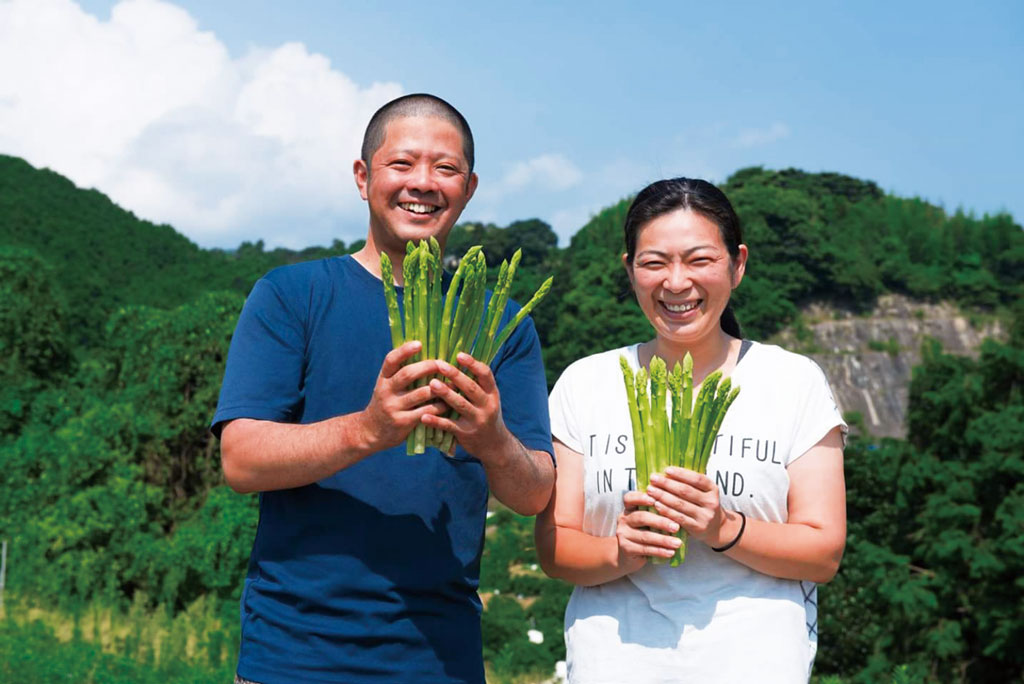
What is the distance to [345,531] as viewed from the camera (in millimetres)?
2643

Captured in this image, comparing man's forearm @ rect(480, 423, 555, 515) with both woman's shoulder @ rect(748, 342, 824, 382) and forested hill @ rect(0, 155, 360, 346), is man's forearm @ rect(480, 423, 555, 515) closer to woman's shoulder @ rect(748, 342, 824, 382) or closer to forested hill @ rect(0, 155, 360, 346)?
woman's shoulder @ rect(748, 342, 824, 382)

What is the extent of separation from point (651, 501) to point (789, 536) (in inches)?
15.3

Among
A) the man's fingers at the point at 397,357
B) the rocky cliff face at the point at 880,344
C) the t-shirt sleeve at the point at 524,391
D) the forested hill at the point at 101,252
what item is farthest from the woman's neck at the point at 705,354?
the rocky cliff face at the point at 880,344

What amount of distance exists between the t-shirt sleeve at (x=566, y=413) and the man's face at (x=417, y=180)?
1.98 feet

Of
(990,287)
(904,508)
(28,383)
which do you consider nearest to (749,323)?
(990,287)

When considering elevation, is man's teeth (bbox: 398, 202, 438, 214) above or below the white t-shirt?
above

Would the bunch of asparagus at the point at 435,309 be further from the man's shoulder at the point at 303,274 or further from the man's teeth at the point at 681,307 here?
the man's teeth at the point at 681,307

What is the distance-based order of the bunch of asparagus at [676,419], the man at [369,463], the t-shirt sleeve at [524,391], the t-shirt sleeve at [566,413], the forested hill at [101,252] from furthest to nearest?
the forested hill at [101,252] → the t-shirt sleeve at [566,413] → the t-shirt sleeve at [524,391] → the bunch of asparagus at [676,419] → the man at [369,463]

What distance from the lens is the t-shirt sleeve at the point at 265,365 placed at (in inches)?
103

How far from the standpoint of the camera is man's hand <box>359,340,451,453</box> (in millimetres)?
2355

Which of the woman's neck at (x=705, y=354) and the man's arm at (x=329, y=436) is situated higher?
the woman's neck at (x=705, y=354)

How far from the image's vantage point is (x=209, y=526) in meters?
13.7

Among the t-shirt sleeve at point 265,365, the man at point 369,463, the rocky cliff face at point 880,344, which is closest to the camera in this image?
the man at point 369,463

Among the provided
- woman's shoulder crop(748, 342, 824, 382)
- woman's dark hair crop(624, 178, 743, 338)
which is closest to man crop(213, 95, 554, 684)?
woman's dark hair crop(624, 178, 743, 338)
